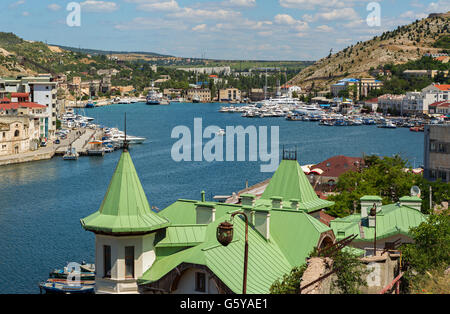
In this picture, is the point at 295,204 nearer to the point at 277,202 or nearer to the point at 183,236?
the point at 277,202

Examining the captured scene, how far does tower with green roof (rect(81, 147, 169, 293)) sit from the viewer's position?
12.9 meters

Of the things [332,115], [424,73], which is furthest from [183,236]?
[424,73]

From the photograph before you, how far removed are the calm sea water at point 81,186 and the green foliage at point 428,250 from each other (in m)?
17.4

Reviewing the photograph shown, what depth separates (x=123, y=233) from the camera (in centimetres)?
1285

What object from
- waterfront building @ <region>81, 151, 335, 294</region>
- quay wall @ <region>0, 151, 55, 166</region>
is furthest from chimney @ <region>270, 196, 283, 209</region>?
quay wall @ <region>0, 151, 55, 166</region>

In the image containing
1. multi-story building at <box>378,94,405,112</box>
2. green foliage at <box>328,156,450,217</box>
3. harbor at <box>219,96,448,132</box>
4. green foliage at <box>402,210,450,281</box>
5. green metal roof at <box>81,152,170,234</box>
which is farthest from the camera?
multi-story building at <box>378,94,405,112</box>

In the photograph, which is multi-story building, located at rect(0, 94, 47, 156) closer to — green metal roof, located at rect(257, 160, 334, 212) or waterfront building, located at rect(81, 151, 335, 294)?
green metal roof, located at rect(257, 160, 334, 212)

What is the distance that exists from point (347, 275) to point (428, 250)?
360cm

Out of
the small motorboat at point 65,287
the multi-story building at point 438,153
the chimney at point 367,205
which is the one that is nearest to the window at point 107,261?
the chimney at point 367,205

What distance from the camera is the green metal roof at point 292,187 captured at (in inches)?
727
